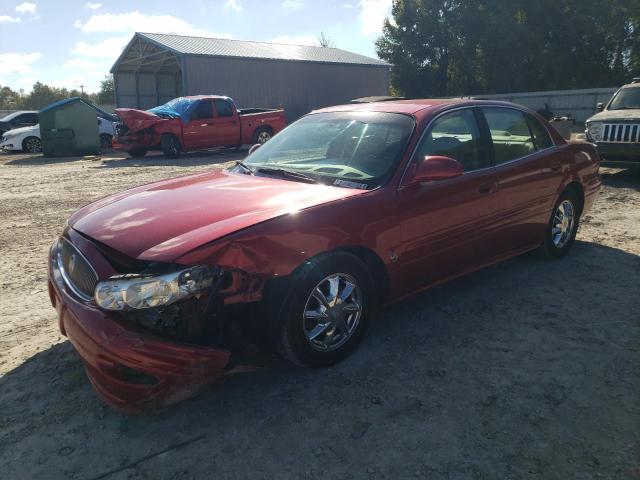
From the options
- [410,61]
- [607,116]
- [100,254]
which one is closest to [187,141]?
[607,116]

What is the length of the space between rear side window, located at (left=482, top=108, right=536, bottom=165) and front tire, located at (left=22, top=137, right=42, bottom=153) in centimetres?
1824

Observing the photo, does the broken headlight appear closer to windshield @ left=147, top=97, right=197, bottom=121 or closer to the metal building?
windshield @ left=147, top=97, right=197, bottom=121

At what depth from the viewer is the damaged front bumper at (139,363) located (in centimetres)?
234

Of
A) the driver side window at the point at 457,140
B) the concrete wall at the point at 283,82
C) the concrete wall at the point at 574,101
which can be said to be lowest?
the driver side window at the point at 457,140

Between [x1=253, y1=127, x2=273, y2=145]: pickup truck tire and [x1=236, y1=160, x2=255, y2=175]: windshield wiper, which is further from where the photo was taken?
[x1=253, y1=127, x2=273, y2=145]: pickup truck tire

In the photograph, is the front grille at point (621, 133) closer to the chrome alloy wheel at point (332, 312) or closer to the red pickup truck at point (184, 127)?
the chrome alloy wheel at point (332, 312)

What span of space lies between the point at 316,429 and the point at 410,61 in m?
40.7

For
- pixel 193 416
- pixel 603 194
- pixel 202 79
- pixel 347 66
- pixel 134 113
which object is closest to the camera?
pixel 193 416

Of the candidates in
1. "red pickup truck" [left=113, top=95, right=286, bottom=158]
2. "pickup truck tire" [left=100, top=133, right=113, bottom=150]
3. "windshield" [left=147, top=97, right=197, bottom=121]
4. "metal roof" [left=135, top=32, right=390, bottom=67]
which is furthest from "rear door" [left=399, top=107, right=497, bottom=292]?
"metal roof" [left=135, top=32, right=390, bottom=67]

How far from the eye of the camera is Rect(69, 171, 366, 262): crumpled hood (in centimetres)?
257

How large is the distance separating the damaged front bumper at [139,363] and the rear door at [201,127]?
13.2m

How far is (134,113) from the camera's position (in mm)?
14578

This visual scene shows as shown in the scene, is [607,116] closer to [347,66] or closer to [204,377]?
[204,377]

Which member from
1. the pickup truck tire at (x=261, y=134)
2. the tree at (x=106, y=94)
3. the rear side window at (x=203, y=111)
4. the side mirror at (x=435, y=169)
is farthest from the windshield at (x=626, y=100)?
the tree at (x=106, y=94)
